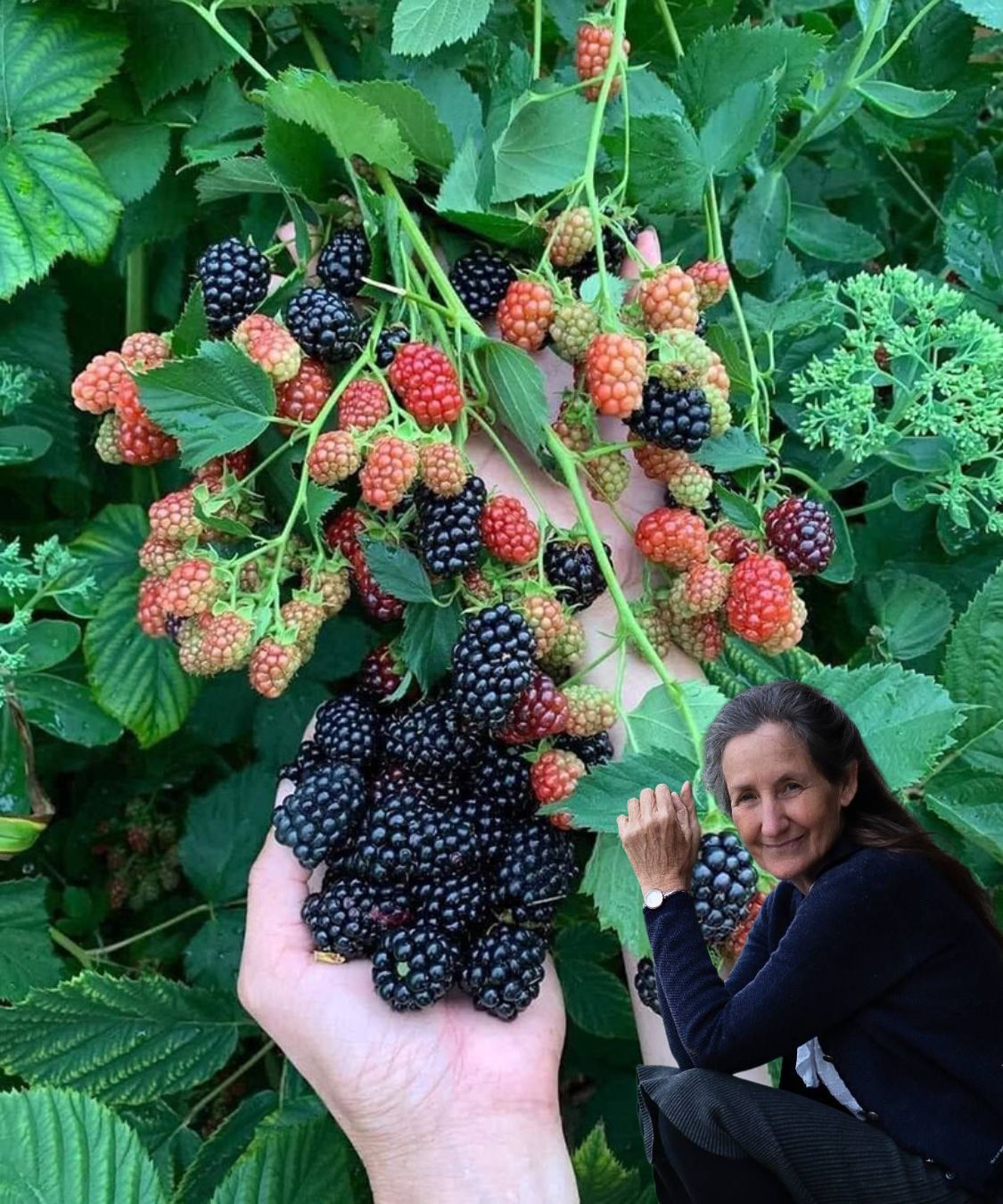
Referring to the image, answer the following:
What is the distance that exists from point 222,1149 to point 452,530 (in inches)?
27.0

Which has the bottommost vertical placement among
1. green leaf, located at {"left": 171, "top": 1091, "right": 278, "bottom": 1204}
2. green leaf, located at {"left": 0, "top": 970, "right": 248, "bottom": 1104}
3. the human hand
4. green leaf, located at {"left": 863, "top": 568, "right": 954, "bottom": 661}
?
green leaf, located at {"left": 171, "top": 1091, "right": 278, "bottom": 1204}

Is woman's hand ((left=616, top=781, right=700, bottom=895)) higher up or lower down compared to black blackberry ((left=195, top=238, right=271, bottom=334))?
lower down

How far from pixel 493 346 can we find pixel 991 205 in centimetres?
60

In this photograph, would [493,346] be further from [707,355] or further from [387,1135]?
[387,1135]

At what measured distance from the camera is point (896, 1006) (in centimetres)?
62

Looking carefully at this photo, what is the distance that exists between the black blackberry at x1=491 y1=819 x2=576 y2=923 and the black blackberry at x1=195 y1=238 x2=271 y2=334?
50 cm

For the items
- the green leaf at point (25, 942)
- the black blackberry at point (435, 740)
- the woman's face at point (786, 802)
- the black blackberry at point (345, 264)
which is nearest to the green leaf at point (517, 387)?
the black blackberry at point (345, 264)

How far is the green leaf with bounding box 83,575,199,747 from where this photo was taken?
3.50ft

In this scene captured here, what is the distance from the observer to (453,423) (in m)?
0.92

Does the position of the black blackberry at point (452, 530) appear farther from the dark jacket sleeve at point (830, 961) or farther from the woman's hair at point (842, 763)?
the dark jacket sleeve at point (830, 961)

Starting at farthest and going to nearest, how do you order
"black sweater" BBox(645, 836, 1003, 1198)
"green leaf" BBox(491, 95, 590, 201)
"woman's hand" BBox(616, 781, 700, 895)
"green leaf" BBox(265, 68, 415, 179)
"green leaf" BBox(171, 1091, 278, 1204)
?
"green leaf" BBox(171, 1091, 278, 1204) → "green leaf" BBox(491, 95, 590, 201) → "green leaf" BBox(265, 68, 415, 179) → "woman's hand" BBox(616, 781, 700, 895) → "black sweater" BBox(645, 836, 1003, 1198)

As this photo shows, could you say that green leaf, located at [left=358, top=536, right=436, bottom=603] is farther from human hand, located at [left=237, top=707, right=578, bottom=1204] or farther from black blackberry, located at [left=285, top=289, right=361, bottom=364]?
human hand, located at [left=237, top=707, right=578, bottom=1204]

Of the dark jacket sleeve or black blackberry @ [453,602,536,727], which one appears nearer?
the dark jacket sleeve

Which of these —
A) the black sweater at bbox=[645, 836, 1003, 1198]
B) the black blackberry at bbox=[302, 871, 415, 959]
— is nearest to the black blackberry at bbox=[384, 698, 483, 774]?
the black blackberry at bbox=[302, 871, 415, 959]
